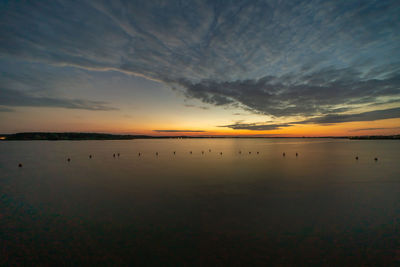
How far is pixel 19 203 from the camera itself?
1650 centimetres

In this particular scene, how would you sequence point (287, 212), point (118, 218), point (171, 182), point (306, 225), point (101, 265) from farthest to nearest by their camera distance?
point (171, 182) → point (287, 212) → point (118, 218) → point (306, 225) → point (101, 265)

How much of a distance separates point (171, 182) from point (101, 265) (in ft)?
54.3

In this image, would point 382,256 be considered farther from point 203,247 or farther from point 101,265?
point 101,265

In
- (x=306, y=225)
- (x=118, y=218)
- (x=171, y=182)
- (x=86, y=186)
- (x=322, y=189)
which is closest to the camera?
(x=306, y=225)

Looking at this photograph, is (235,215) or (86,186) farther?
(86,186)

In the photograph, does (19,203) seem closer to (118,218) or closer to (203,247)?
(118,218)

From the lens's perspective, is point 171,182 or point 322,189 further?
point 171,182

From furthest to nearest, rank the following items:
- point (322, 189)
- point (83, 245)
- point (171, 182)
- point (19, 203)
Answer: point (171, 182) < point (322, 189) < point (19, 203) < point (83, 245)

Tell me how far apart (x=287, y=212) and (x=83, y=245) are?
13.1 meters

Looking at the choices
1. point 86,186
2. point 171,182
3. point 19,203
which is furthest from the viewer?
point 171,182

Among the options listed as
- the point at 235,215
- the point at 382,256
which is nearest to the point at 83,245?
the point at 235,215

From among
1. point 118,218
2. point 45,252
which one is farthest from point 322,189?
point 45,252

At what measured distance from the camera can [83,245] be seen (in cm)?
981

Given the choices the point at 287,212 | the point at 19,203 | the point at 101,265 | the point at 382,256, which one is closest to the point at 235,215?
the point at 287,212
